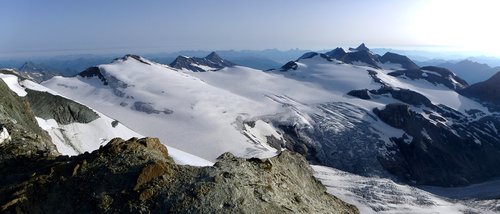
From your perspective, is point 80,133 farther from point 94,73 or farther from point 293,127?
point 94,73

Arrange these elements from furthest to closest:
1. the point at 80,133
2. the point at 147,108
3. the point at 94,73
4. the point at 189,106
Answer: the point at 94,73 < the point at 189,106 < the point at 147,108 < the point at 80,133

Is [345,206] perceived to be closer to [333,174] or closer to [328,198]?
[328,198]

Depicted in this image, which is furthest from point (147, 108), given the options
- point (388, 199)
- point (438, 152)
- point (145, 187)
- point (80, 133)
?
point (145, 187)

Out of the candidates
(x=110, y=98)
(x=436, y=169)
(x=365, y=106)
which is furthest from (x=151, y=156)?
(x=365, y=106)

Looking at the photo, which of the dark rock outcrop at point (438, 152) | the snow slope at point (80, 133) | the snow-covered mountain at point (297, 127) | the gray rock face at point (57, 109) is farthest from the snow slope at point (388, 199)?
the dark rock outcrop at point (438, 152)

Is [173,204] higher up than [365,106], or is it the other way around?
[173,204]

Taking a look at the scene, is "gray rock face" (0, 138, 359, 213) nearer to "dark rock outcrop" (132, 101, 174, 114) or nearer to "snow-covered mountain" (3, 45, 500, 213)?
"snow-covered mountain" (3, 45, 500, 213)

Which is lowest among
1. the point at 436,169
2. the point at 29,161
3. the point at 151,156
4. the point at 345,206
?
the point at 436,169
